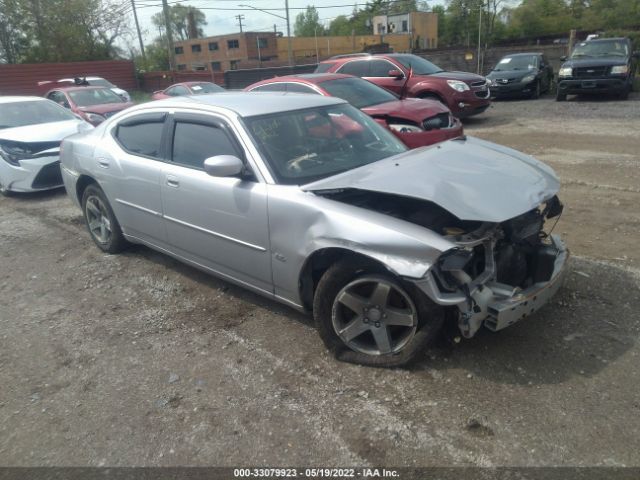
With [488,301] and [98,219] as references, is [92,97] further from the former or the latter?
[488,301]

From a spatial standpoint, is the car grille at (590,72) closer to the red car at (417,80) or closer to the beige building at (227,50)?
the red car at (417,80)

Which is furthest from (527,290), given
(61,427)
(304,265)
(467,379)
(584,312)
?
(61,427)

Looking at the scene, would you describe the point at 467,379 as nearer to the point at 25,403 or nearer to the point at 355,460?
the point at 355,460

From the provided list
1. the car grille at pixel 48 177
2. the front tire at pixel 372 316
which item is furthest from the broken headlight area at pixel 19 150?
the front tire at pixel 372 316

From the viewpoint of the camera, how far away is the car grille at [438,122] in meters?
7.48

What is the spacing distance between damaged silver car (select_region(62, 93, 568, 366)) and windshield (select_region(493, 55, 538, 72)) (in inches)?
554

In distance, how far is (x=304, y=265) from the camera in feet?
10.6

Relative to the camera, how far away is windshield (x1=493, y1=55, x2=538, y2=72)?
16.3m

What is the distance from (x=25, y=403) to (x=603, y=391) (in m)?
3.44

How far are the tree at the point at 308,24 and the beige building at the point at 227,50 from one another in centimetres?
3076

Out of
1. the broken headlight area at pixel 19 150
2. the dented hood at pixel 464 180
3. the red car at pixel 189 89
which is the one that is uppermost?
the dented hood at pixel 464 180

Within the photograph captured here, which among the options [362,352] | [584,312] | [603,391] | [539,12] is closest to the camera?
[603,391]

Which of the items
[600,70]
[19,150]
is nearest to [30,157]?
[19,150]

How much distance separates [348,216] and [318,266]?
0.47 metres
